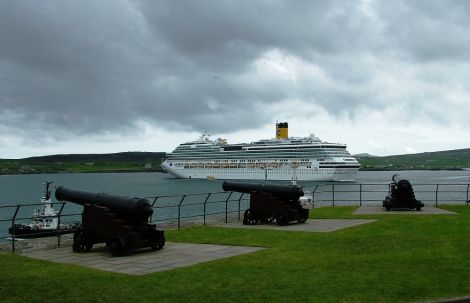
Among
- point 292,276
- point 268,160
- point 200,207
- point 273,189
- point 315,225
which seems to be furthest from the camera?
point 268,160

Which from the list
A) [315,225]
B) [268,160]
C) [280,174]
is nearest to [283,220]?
[315,225]

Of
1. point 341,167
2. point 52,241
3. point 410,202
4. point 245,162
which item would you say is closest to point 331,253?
point 52,241

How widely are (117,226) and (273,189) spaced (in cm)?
659

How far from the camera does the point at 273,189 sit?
16.4 meters

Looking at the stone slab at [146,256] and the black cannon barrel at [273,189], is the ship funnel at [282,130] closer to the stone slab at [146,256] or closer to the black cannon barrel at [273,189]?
the black cannon barrel at [273,189]

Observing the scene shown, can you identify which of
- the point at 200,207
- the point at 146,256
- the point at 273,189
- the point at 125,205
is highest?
the point at 273,189

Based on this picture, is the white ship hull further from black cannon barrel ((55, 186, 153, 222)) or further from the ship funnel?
black cannon barrel ((55, 186, 153, 222))

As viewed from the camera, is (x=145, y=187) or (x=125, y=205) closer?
(x=125, y=205)

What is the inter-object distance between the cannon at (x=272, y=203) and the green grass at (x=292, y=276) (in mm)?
3803

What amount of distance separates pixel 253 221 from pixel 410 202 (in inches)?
281

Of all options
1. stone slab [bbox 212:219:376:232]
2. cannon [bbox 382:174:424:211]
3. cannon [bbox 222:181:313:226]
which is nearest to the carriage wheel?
cannon [bbox 222:181:313:226]

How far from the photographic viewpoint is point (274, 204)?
16.4 meters

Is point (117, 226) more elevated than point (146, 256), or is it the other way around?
point (117, 226)

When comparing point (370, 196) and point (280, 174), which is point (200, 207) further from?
point (280, 174)
